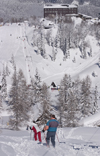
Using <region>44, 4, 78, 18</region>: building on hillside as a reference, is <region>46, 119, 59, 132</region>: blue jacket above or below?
below

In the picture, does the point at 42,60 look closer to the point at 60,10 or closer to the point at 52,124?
the point at 60,10

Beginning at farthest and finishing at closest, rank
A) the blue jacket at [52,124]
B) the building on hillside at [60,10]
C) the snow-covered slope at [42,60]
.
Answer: the building on hillside at [60,10] < the snow-covered slope at [42,60] < the blue jacket at [52,124]

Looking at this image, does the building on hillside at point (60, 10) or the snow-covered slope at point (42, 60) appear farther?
the building on hillside at point (60, 10)

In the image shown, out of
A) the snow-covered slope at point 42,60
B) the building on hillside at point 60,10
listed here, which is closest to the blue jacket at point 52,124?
the snow-covered slope at point 42,60

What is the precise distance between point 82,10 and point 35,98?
16697cm

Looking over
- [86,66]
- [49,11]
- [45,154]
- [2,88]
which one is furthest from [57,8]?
[45,154]

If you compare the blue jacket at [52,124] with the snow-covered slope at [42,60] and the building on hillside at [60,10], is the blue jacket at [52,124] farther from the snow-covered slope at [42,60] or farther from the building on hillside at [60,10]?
the building on hillside at [60,10]

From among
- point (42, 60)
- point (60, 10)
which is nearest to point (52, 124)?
point (42, 60)

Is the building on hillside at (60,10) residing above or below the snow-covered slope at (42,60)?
above

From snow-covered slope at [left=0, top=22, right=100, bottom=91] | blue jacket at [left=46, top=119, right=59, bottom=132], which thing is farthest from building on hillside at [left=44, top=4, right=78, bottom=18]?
blue jacket at [left=46, top=119, right=59, bottom=132]

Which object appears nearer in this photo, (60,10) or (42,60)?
(42,60)

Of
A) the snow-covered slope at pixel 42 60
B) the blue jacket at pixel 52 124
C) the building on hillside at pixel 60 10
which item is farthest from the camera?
the building on hillside at pixel 60 10

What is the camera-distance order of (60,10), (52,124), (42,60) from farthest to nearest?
(60,10) < (42,60) < (52,124)

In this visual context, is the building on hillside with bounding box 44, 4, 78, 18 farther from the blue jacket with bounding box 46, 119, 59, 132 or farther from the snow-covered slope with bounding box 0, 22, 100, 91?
the blue jacket with bounding box 46, 119, 59, 132
